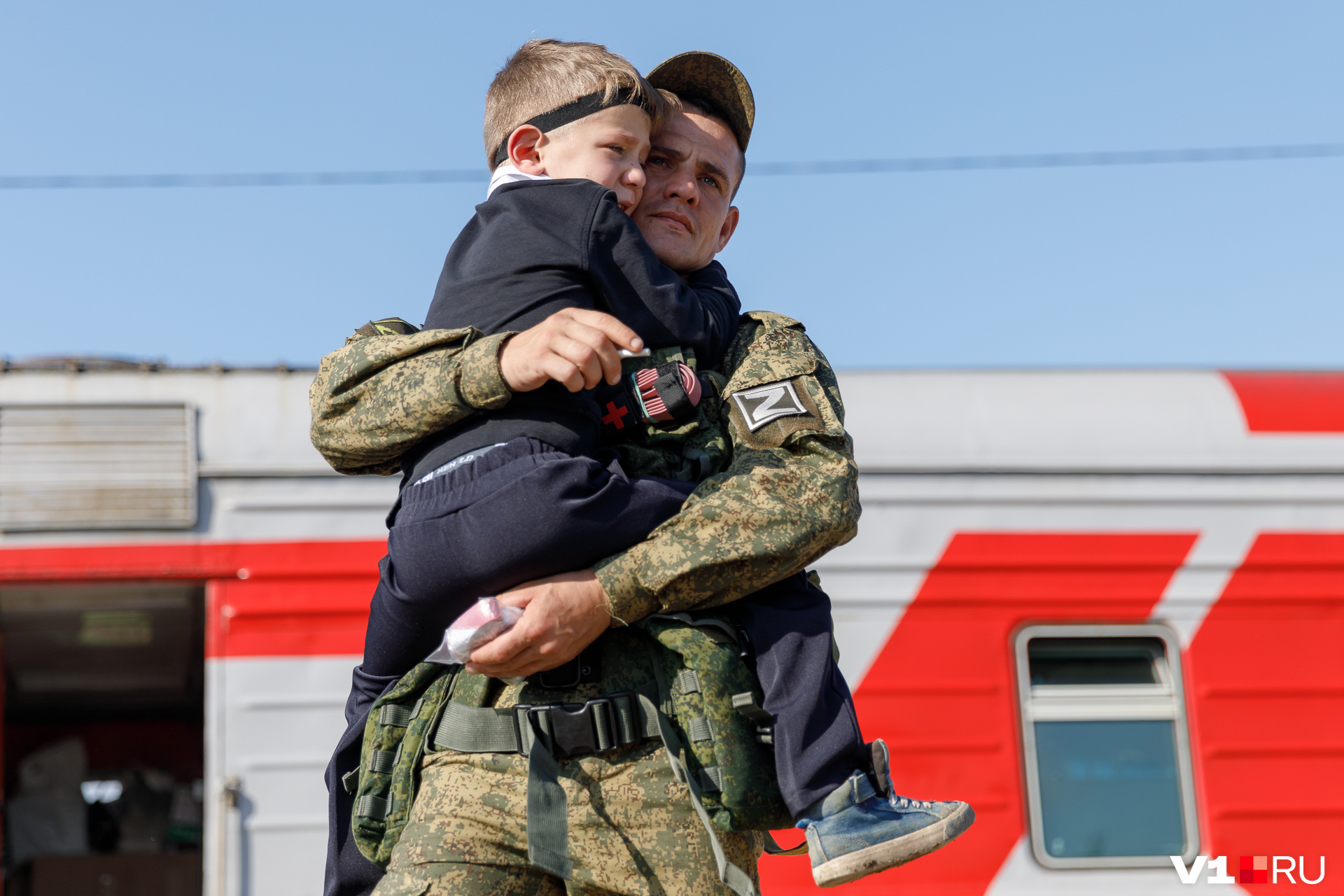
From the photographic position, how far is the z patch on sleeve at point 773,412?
1.74m

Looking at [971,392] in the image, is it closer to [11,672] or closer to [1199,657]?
[1199,657]

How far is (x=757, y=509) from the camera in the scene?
1.62 meters

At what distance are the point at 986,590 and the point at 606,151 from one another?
272 centimetres

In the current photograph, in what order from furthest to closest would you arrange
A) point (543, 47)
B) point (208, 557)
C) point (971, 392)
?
point (971, 392), point (208, 557), point (543, 47)

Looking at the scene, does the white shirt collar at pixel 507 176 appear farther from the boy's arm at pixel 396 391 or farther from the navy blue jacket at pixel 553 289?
the boy's arm at pixel 396 391

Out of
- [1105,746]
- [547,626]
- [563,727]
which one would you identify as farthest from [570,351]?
[1105,746]

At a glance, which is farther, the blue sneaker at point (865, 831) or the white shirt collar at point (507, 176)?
the white shirt collar at point (507, 176)

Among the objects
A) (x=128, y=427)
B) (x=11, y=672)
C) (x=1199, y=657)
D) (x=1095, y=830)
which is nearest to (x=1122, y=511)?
(x=1199, y=657)

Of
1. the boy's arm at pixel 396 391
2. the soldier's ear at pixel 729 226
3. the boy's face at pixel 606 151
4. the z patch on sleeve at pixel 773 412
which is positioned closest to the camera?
the boy's arm at pixel 396 391

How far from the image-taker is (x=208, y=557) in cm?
411

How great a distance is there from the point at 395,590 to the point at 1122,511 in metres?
3.18

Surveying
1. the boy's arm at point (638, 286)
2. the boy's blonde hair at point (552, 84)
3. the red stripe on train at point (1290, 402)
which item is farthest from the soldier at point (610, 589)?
the red stripe on train at point (1290, 402)

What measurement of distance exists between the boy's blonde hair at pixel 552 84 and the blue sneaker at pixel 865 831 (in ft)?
3.41

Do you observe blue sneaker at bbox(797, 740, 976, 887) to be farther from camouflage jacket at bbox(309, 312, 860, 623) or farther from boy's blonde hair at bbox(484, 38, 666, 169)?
boy's blonde hair at bbox(484, 38, 666, 169)
